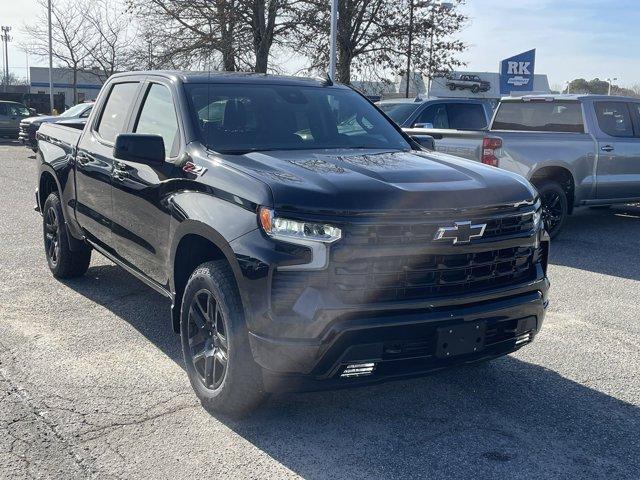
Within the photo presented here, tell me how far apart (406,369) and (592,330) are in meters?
2.66

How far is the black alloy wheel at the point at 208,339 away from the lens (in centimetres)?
381

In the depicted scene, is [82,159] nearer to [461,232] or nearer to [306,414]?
[306,414]

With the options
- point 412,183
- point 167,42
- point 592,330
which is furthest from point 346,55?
point 412,183

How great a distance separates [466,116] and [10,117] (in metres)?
23.2

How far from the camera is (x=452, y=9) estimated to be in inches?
978

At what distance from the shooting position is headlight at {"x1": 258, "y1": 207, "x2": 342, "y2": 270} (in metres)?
3.35

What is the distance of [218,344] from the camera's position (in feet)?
12.6

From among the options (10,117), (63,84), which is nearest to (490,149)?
(10,117)

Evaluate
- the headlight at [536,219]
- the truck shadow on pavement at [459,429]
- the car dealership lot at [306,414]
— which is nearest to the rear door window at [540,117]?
the car dealership lot at [306,414]

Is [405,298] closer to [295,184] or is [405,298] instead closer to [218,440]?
[295,184]

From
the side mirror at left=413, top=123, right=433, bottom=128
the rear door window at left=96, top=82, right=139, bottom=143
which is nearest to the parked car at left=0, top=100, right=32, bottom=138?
the side mirror at left=413, top=123, right=433, bottom=128

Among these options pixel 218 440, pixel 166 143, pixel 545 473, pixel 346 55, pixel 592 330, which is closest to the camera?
pixel 545 473

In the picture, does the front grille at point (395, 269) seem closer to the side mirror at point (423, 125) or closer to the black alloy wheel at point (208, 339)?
the black alloy wheel at point (208, 339)

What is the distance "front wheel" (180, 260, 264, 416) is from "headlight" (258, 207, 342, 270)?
16.3 inches
